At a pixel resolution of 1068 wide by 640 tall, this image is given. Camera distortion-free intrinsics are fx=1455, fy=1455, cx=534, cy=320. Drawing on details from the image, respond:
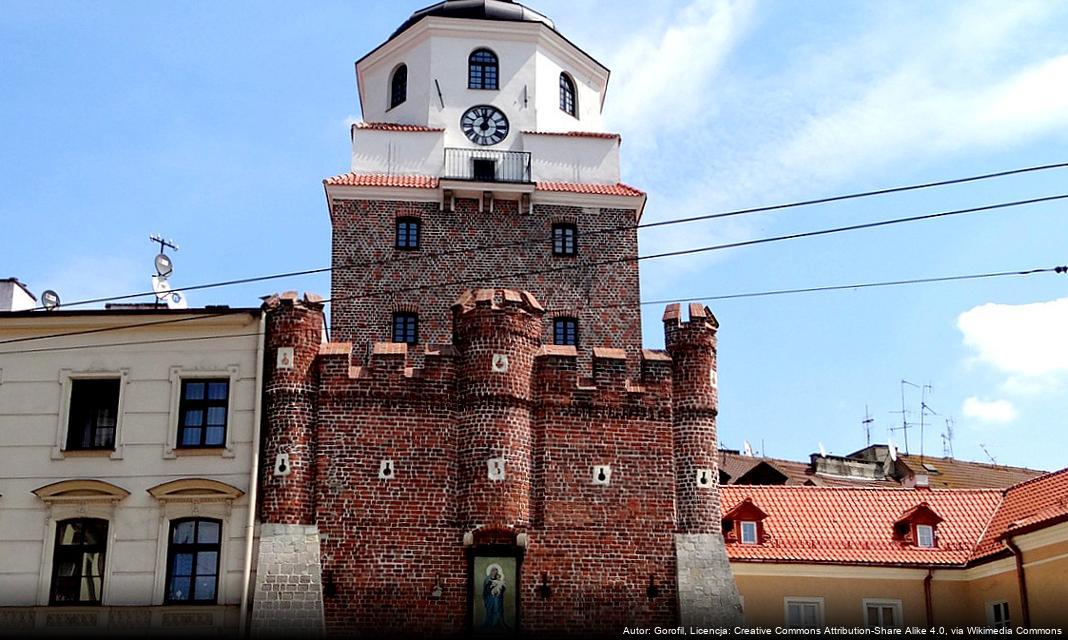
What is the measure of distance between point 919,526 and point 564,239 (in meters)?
11.6

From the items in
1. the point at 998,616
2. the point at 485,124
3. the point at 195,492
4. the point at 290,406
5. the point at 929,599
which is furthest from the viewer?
the point at 485,124

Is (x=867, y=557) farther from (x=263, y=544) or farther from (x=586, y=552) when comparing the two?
(x=263, y=544)

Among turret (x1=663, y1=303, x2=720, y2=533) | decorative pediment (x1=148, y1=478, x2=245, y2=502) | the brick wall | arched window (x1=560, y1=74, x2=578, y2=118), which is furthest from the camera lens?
arched window (x1=560, y1=74, x2=578, y2=118)

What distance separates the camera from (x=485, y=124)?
40.5 meters

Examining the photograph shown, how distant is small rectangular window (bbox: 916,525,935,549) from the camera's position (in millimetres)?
35094

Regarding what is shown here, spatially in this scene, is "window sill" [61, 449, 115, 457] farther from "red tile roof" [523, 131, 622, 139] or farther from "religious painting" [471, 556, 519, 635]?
"red tile roof" [523, 131, 622, 139]

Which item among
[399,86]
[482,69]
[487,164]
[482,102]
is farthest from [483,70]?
[487,164]

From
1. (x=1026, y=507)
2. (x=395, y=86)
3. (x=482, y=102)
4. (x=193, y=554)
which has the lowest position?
(x=193, y=554)

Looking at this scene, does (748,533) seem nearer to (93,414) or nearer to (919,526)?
(919,526)

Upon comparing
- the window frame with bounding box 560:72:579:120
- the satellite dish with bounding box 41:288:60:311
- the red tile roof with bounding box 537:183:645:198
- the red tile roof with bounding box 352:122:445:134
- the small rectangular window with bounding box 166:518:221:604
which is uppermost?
the window frame with bounding box 560:72:579:120

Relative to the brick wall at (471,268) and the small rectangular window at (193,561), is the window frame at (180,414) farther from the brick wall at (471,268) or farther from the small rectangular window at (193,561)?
the brick wall at (471,268)

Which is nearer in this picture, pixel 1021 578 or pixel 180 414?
pixel 180 414

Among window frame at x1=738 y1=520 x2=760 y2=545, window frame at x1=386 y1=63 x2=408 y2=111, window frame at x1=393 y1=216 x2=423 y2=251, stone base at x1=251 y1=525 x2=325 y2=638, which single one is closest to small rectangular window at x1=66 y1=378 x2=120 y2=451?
stone base at x1=251 y1=525 x2=325 y2=638

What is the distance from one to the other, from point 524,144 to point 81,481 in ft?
54.6
